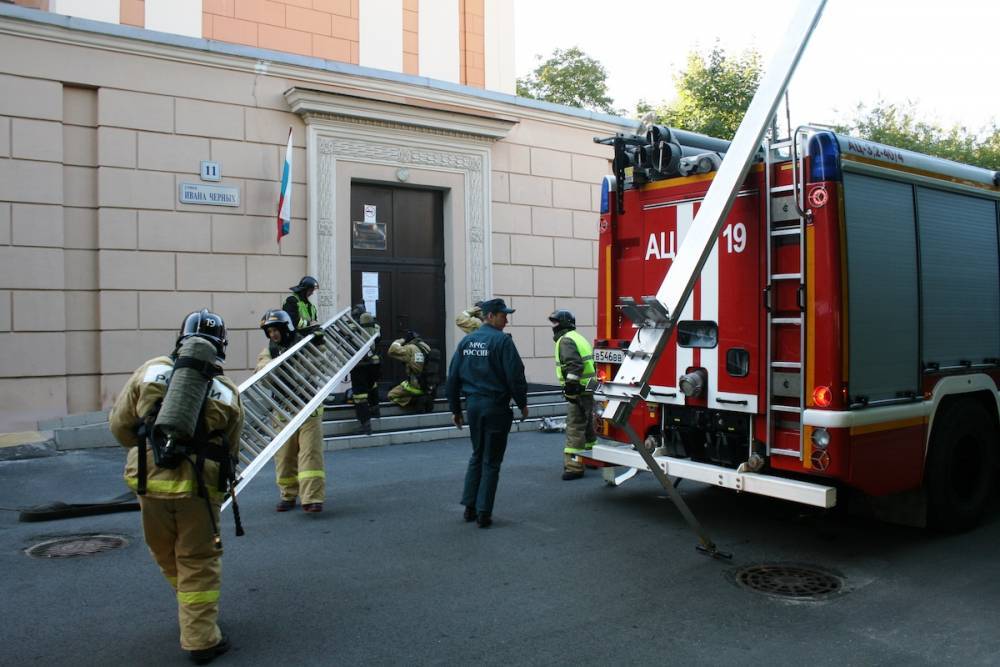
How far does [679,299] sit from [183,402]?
10.2 ft

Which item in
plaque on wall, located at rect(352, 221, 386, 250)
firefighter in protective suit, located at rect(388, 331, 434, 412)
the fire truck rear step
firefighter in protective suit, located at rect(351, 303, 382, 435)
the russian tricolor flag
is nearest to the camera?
the fire truck rear step

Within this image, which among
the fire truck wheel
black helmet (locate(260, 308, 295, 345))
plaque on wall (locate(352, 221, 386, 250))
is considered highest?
plaque on wall (locate(352, 221, 386, 250))

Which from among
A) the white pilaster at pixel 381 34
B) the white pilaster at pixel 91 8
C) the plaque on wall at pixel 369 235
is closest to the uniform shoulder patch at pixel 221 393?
the plaque on wall at pixel 369 235

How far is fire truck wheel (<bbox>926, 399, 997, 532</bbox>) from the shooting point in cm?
604

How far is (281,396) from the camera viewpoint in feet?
21.8

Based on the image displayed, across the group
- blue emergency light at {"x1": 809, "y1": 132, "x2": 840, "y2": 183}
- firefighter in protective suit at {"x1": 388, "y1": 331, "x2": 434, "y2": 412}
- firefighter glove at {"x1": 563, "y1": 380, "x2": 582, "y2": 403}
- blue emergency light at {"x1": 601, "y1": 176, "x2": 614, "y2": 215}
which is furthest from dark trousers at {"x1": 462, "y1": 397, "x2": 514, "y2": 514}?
firefighter in protective suit at {"x1": 388, "y1": 331, "x2": 434, "y2": 412}

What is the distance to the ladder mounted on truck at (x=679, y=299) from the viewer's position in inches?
208

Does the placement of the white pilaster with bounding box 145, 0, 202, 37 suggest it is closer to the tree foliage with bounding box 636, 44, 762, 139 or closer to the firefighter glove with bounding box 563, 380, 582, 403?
the firefighter glove with bounding box 563, 380, 582, 403

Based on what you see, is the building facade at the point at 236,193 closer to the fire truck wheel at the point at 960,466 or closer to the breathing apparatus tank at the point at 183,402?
the breathing apparatus tank at the point at 183,402

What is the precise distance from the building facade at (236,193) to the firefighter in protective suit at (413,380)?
5.04ft

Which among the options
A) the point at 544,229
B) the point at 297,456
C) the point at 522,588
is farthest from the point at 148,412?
the point at 544,229

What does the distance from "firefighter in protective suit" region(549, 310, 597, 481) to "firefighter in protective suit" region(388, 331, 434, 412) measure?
345 centimetres

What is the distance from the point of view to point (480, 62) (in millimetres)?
18422

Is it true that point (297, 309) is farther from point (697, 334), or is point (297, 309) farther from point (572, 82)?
point (572, 82)
